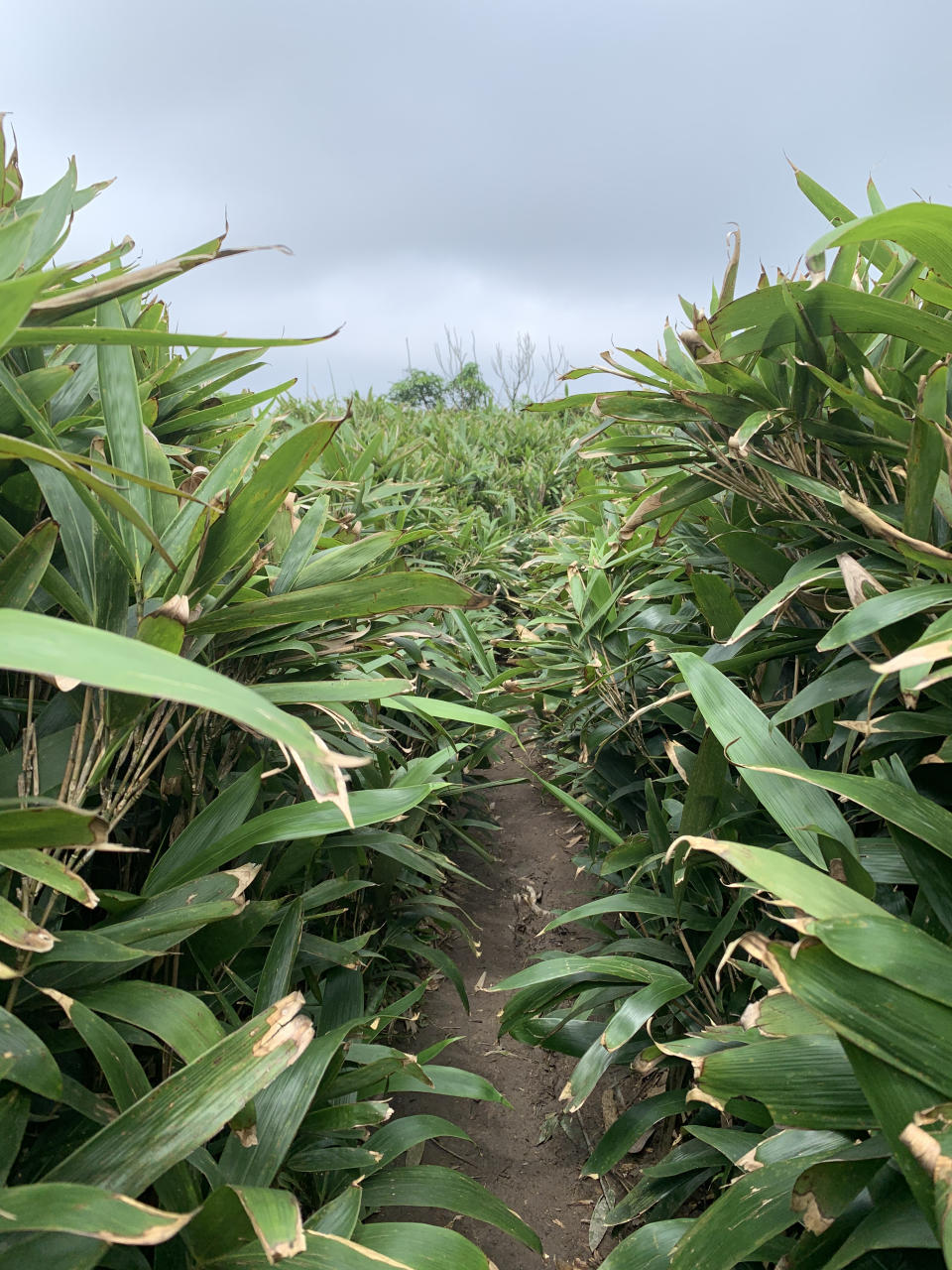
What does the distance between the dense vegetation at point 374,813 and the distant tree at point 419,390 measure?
875 centimetres

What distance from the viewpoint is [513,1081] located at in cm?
153

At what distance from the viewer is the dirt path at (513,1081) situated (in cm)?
123

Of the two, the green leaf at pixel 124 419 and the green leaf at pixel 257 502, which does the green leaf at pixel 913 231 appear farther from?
the green leaf at pixel 124 419

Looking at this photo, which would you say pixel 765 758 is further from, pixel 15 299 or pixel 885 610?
pixel 15 299

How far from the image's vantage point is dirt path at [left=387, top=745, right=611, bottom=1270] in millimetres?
1229

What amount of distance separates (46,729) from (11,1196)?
1.27 feet

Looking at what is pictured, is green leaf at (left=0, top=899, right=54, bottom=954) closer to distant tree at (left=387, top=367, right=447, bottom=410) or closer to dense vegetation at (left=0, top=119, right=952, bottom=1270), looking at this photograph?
dense vegetation at (left=0, top=119, right=952, bottom=1270)

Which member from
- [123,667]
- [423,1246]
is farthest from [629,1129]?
[123,667]

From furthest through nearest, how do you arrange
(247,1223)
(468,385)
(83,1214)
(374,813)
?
(468,385)
(374,813)
(247,1223)
(83,1214)

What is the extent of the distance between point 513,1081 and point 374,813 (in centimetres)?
95

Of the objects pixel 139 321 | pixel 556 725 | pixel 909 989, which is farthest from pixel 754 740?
pixel 556 725

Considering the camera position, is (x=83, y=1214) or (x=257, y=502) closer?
(x=83, y=1214)

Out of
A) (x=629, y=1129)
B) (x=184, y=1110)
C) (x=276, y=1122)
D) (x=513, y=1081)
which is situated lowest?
(x=513, y=1081)

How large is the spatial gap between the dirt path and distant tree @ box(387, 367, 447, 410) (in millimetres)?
8251
